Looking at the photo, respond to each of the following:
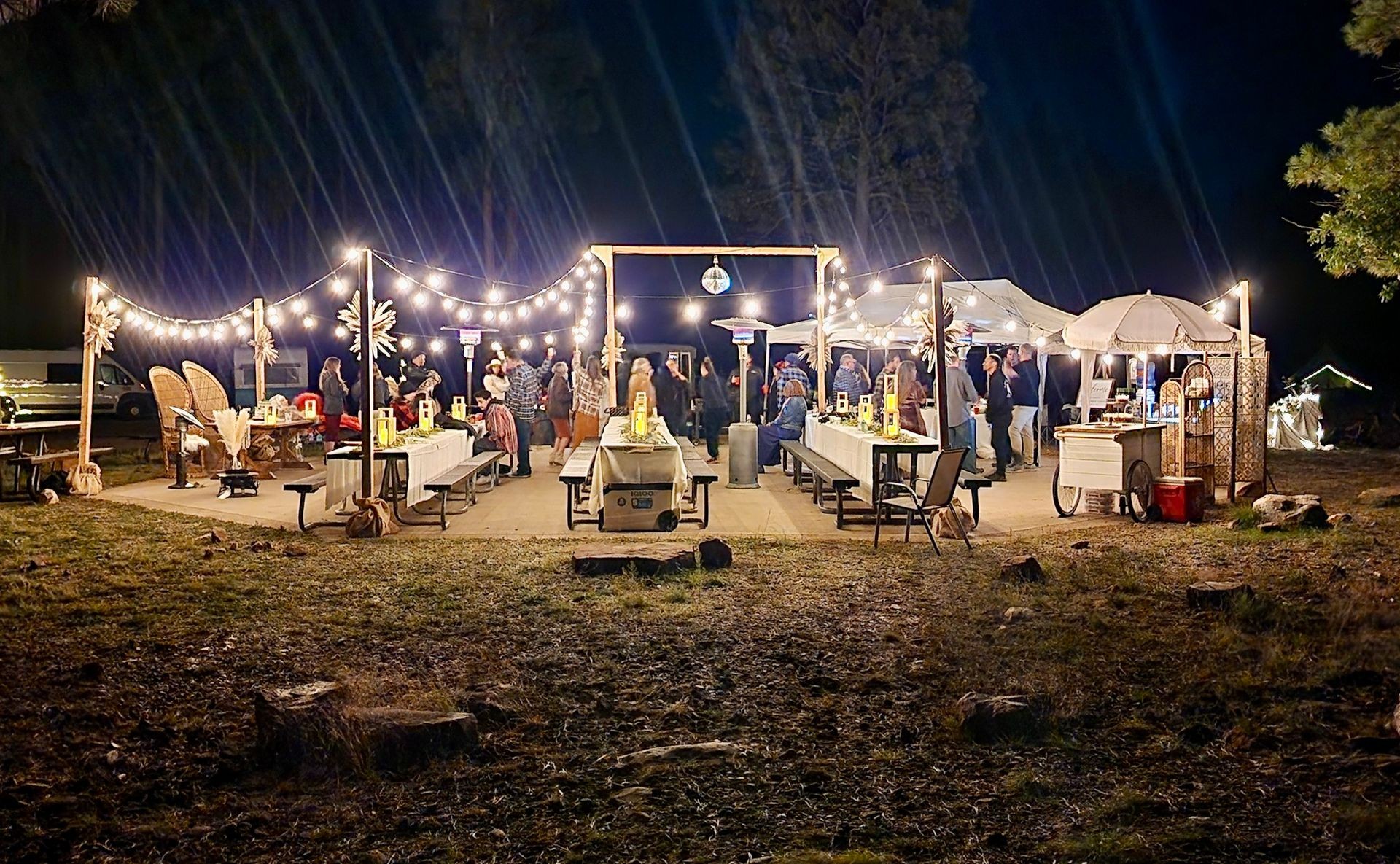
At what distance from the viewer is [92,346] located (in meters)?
11.5

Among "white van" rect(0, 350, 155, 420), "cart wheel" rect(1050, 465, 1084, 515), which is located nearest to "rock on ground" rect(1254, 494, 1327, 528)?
"cart wheel" rect(1050, 465, 1084, 515)

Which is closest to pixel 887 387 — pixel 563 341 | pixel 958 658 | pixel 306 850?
pixel 958 658

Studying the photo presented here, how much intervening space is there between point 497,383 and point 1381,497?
9882 mm

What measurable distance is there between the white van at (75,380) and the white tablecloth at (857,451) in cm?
1775

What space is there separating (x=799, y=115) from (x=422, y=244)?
32.3 feet

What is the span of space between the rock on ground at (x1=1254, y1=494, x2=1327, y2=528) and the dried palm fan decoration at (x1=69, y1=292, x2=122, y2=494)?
10.9m

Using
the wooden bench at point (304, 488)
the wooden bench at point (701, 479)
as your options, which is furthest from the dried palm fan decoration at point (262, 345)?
the wooden bench at point (701, 479)

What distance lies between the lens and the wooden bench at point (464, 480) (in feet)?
29.7

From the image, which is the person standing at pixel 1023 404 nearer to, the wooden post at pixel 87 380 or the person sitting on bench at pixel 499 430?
the person sitting on bench at pixel 499 430

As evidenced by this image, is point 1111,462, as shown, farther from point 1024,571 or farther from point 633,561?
point 633,561

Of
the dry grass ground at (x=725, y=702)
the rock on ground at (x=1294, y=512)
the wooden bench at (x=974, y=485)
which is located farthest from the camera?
the rock on ground at (x=1294, y=512)

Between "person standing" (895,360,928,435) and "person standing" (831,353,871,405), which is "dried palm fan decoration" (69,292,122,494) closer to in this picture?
"person standing" (895,360,928,435)

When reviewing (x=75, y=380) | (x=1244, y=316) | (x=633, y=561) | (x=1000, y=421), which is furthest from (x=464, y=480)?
(x=75, y=380)

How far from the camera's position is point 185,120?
24.5 metres
